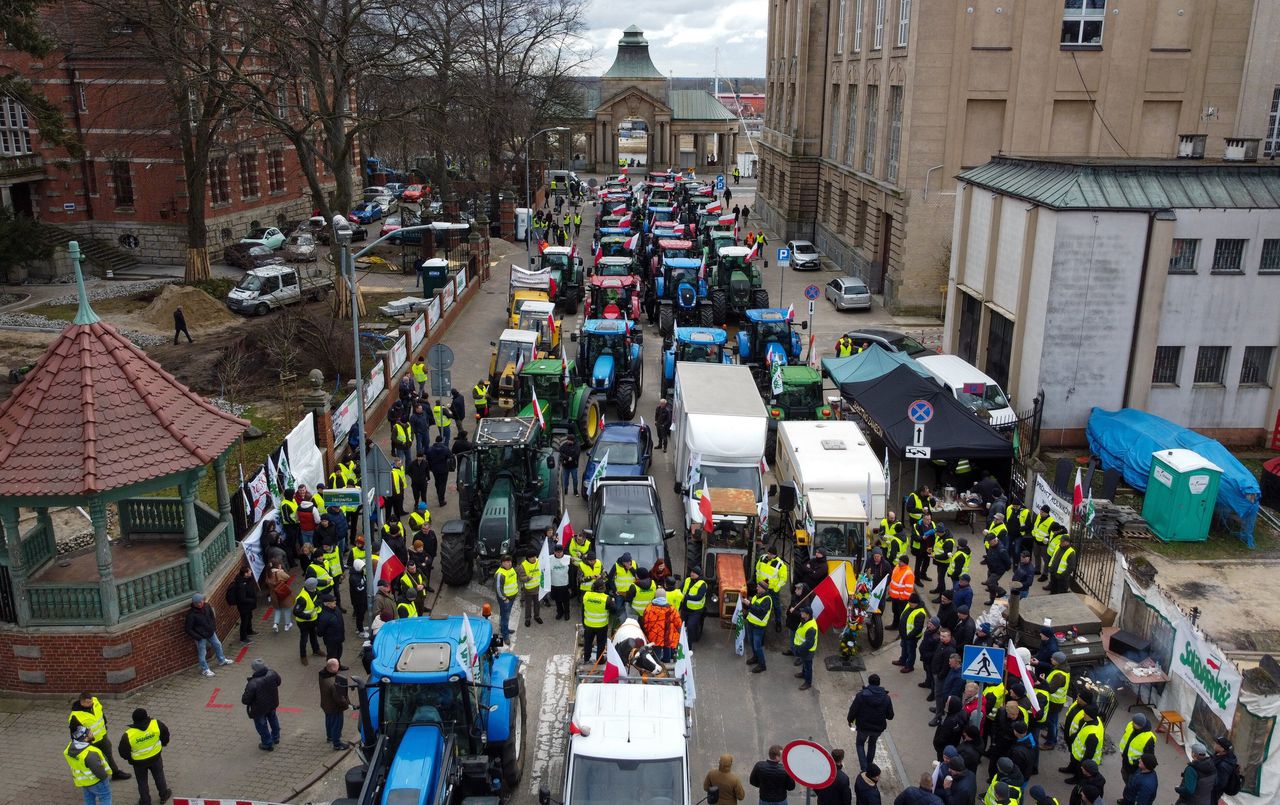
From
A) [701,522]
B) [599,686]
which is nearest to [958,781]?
[599,686]

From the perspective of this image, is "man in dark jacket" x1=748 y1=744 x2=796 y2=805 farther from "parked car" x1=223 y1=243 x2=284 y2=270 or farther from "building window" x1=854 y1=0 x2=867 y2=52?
"building window" x1=854 y1=0 x2=867 y2=52

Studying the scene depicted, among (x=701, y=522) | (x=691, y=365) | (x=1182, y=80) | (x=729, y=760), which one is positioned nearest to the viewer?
(x=729, y=760)

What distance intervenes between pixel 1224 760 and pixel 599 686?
6543 mm

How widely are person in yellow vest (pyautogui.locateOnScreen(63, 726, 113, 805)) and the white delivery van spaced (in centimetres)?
1680

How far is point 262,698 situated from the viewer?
38.7ft

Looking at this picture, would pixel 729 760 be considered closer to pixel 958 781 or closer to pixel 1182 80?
pixel 958 781

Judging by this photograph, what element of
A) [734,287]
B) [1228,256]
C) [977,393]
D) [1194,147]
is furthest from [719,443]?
[1194,147]

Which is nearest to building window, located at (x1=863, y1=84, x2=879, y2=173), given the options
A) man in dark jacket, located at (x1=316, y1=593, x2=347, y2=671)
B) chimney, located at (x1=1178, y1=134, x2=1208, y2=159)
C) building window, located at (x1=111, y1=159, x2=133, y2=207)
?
chimney, located at (x1=1178, y1=134, x2=1208, y2=159)

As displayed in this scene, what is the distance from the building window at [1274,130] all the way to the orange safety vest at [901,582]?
28133mm

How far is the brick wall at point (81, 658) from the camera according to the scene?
13141 mm

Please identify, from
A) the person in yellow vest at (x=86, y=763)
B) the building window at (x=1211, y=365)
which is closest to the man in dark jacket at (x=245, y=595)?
the person in yellow vest at (x=86, y=763)

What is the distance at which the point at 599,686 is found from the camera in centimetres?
1038

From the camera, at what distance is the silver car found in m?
47.2

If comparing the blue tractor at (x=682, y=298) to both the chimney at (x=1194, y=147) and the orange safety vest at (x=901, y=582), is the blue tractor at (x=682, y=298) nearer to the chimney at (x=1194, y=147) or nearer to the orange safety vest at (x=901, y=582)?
the chimney at (x=1194, y=147)
